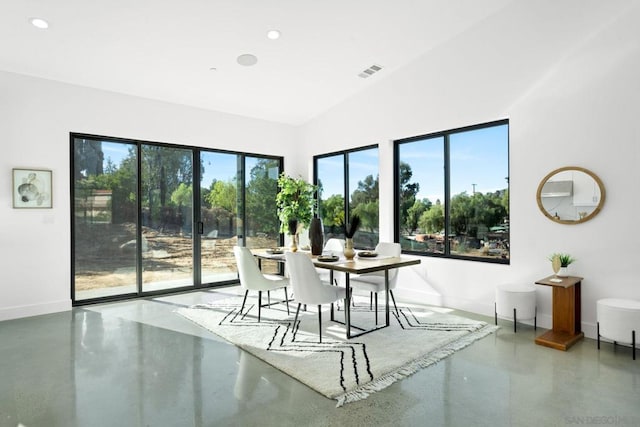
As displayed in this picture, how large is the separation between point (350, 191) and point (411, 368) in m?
3.87

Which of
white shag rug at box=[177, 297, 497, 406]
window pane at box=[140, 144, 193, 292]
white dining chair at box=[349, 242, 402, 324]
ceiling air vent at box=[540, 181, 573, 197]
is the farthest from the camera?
window pane at box=[140, 144, 193, 292]

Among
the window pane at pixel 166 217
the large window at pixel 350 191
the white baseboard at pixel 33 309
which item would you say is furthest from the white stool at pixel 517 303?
the white baseboard at pixel 33 309

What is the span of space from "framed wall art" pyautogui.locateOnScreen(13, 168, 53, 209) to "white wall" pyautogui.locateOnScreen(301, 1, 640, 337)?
471 cm

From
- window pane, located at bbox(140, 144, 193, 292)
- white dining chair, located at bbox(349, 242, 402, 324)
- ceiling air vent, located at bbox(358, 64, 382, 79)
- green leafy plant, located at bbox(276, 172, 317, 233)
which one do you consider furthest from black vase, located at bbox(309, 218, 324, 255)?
window pane, located at bbox(140, 144, 193, 292)

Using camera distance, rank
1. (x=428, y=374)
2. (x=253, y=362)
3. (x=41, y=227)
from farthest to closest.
→ 1. (x=41, y=227)
2. (x=253, y=362)
3. (x=428, y=374)

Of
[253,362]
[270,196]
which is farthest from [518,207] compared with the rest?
[270,196]

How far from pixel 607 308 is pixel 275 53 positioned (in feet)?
14.5

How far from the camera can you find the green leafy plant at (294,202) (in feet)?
21.5

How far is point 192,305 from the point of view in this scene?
510 centimetres

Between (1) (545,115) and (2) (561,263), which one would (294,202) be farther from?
(2) (561,263)

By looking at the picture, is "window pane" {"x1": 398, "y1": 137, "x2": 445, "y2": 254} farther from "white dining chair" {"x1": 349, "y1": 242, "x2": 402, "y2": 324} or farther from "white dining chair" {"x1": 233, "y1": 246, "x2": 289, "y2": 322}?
"white dining chair" {"x1": 233, "y1": 246, "x2": 289, "y2": 322}

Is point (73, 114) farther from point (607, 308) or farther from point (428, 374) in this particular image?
point (607, 308)

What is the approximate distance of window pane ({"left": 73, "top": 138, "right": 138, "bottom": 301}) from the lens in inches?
201

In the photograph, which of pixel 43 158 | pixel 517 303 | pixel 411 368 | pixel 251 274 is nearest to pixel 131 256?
pixel 43 158
